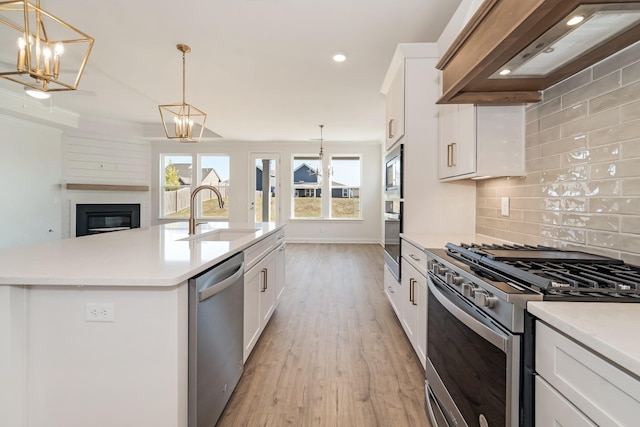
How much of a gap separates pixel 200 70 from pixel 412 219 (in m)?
2.94

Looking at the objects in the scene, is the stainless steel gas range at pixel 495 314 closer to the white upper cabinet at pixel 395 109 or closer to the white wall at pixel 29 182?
the white upper cabinet at pixel 395 109

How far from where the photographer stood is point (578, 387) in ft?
2.19

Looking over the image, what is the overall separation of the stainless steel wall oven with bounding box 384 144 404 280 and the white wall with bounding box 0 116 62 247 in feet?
18.3

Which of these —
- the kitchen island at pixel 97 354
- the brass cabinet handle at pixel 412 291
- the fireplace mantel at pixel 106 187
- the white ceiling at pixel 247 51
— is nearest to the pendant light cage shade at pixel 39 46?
the white ceiling at pixel 247 51

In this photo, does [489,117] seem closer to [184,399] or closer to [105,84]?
[184,399]

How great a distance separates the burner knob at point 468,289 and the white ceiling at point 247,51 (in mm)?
2224

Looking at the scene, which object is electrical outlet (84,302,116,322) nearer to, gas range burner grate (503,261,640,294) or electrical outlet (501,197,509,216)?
gas range burner grate (503,261,640,294)

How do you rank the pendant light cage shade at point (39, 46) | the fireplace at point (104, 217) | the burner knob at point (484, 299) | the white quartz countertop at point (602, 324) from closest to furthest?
1. the white quartz countertop at point (602, 324)
2. the burner knob at point (484, 299)
3. the pendant light cage shade at point (39, 46)
4. the fireplace at point (104, 217)

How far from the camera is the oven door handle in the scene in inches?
34.6

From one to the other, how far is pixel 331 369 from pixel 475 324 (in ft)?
4.29

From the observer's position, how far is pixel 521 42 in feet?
3.69

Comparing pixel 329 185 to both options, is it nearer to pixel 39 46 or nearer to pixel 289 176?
pixel 289 176

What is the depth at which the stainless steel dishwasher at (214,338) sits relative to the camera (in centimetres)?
121

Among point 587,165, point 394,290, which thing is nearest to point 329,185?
point 394,290
